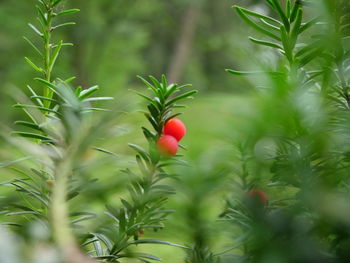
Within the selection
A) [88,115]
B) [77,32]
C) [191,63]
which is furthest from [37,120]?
[191,63]

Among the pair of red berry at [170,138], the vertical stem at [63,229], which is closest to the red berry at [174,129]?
the pair of red berry at [170,138]

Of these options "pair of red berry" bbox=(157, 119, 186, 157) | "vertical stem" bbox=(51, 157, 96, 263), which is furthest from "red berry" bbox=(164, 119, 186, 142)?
"vertical stem" bbox=(51, 157, 96, 263)

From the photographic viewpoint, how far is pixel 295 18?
244 millimetres

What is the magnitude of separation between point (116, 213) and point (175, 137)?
0.07 meters

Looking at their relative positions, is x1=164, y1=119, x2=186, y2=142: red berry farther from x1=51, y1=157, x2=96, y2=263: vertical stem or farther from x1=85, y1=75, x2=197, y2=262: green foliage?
x1=51, y1=157, x2=96, y2=263: vertical stem

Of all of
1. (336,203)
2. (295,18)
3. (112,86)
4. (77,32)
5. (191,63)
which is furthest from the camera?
(191,63)

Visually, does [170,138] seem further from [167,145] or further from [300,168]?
[300,168]

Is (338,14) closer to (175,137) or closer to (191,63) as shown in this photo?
(175,137)

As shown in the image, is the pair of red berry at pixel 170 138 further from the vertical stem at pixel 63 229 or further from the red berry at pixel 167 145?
the vertical stem at pixel 63 229

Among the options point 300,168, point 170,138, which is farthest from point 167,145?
point 300,168

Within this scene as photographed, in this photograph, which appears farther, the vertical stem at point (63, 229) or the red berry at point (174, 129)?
the red berry at point (174, 129)

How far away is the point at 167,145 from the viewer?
27 centimetres

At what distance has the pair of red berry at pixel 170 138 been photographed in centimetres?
26

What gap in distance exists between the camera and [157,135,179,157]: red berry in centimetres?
26
